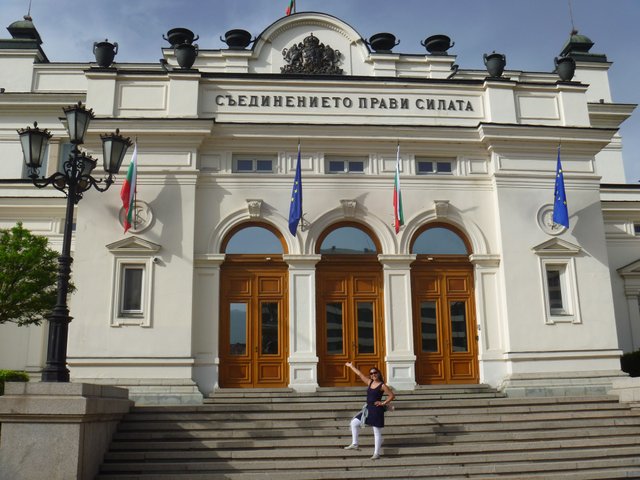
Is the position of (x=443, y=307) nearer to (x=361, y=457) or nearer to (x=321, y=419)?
(x=321, y=419)

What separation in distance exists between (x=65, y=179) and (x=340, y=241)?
765cm

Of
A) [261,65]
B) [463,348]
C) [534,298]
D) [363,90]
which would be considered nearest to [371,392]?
[463,348]

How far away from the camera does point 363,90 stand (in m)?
17.9

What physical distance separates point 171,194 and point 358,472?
8343mm

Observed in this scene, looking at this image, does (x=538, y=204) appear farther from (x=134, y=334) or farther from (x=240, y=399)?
(x=134, y=334)

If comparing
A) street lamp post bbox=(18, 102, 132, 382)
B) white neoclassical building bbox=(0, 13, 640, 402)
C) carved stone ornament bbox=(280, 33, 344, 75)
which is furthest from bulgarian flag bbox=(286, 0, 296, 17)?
street lamp post bbox=(18, 102, 132, 382)

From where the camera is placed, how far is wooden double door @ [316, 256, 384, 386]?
16.3 metres

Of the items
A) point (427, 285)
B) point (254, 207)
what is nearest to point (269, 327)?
point (254, 207)

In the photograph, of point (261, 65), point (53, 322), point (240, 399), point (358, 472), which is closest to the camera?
point (53, 322)

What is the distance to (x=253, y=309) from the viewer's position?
16359 millimetres

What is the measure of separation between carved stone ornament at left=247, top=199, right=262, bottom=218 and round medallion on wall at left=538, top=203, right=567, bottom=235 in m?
7.35

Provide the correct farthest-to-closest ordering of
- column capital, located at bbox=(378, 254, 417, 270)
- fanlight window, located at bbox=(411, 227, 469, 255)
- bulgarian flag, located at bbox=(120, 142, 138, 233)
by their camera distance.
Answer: fanlight window, located at bbox=(411, 227, 469, 255), column capital, located at bbox=(378, 254, 417, 270), bulgarian flag, located at bbox=(120, 142, 138, 233)

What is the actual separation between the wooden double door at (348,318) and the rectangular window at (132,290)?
438 centimetres

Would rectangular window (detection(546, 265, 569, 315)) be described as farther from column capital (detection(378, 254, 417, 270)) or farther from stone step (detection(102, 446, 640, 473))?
stone step (detection(102, 446, 640, 473))
